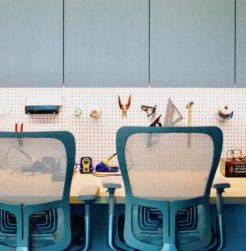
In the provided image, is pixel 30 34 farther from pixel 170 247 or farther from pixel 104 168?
pixel 170 247

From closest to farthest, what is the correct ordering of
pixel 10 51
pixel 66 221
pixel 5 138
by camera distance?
pixel 5 138, pixel 66 221, pixel 10 51

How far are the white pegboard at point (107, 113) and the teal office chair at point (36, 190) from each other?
0.81 m

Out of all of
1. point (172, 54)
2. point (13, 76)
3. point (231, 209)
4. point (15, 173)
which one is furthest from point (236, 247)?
point (13, 76)

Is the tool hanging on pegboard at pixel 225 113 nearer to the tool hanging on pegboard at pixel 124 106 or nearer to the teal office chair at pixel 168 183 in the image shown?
the tool hanging on pegboard at pixel 124 106

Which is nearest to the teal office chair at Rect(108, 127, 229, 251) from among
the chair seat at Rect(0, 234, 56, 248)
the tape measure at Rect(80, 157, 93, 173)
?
the chair seat at Rect(0, 234, 56, 248)

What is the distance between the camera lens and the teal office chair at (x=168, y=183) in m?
1.31

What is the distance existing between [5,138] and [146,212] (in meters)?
0.70

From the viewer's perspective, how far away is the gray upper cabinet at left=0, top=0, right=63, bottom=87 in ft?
6.70

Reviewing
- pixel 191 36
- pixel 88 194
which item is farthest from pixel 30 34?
pixel 88 194

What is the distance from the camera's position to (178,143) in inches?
51.9

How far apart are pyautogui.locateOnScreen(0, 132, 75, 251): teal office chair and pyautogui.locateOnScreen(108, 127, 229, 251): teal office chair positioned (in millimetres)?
235

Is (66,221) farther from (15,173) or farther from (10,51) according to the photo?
(10,51)

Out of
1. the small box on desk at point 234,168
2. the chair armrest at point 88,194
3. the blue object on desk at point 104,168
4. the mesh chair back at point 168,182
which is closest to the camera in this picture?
the mesh chair back at point 168,182

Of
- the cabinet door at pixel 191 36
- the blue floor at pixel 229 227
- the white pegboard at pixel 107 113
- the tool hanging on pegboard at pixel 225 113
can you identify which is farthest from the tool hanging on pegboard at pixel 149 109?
the blue floor at pixel 229 227
